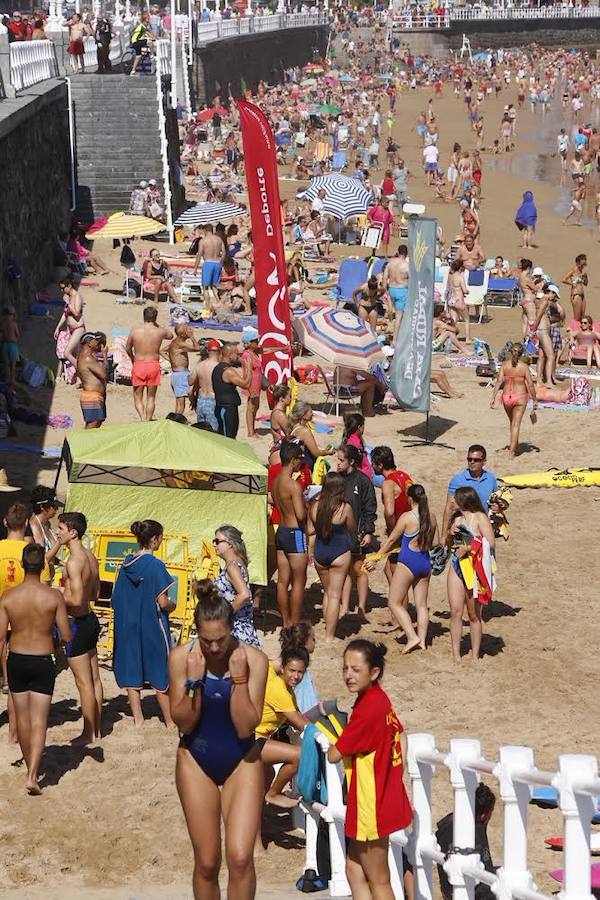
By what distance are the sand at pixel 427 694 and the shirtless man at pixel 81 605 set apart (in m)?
0.40

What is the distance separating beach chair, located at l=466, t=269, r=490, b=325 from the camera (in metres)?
22.4

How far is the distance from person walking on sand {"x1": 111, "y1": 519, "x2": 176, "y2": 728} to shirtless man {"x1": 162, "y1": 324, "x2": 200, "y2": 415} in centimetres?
697

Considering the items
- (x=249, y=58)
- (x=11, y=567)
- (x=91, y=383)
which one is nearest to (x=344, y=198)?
(x=91, y=383)

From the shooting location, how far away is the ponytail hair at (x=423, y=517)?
33.5ft

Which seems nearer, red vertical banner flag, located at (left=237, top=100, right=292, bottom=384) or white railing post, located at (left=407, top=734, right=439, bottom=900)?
white railing post, located at (left=407, top=734, right=439, bottom=900)

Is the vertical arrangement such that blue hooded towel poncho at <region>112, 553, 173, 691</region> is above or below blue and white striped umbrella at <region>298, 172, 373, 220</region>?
above

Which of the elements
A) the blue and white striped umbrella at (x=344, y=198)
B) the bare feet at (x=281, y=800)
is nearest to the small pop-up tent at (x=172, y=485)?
the bare feet at (x=281, y=800)

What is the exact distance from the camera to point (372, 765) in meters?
5.89

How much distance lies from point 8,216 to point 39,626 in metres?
12.9

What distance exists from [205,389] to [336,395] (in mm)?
2828

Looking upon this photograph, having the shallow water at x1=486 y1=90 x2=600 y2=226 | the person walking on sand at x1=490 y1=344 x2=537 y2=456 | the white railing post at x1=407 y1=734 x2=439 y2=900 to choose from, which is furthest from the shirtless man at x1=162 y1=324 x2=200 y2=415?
the shallow water at x1=486 y1=90 x2=600 y2=226

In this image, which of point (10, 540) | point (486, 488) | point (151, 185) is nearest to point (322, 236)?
point (151, 185)

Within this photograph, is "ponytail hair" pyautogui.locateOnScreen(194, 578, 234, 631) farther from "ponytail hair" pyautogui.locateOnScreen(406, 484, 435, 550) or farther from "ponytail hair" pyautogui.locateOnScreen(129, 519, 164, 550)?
"ponytail hair" pyautogui.locateOnScreen(406, 484, 435, 550)

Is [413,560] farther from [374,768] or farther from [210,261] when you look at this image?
[210,261]
